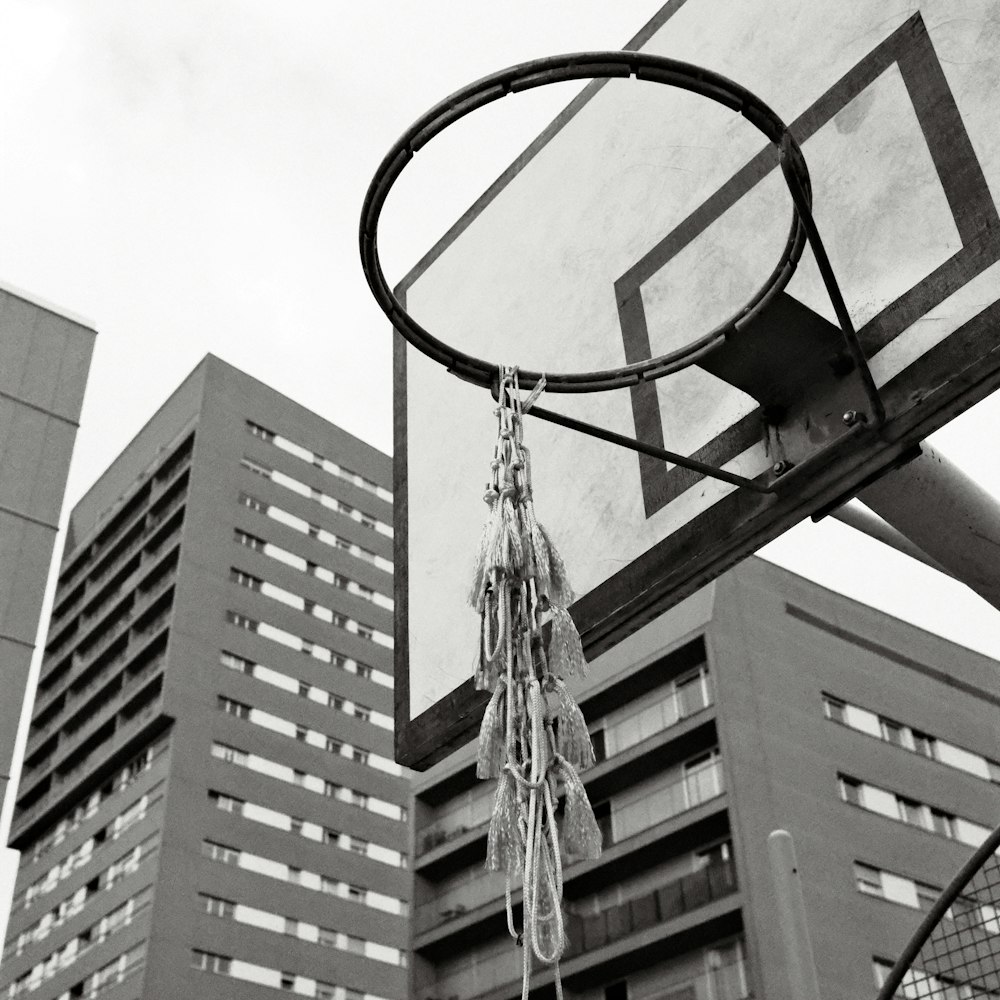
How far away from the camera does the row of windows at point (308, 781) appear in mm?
38875

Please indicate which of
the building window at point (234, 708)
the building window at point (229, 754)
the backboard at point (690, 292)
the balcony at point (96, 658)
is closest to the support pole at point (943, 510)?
the backboard at point (690, 292)

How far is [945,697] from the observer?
2989 centimetres

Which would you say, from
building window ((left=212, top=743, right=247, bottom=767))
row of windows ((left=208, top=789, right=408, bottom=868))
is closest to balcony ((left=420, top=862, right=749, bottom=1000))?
row of windows ((left=208, top=789, right=408, bottom=868))

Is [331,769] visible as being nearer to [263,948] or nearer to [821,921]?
[263,948]

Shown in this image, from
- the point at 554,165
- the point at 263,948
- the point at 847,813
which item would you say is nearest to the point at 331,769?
the point at 263,948

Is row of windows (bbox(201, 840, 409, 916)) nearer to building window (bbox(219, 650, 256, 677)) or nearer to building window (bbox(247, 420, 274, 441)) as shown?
building window (bbox(219, 650, 256, 677))

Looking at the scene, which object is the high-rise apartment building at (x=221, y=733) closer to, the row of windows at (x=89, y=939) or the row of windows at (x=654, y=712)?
the row of windows at (x=89, y=939)

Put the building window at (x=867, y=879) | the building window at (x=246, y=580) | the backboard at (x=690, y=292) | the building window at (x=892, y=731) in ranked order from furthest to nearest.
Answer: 1. the building window at (x=246, y=580)
2. the building window at (x=892, y=731)
3. the building window at (x=867, y=879)
4. the backboard at (x=690, y=292)

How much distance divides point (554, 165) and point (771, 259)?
1384 millimetres

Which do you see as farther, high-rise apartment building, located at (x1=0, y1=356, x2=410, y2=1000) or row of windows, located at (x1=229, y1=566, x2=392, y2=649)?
row of windows, located at (x1=229, y1=566, x2=392, y2=649)

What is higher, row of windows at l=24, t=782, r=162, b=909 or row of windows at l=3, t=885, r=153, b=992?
row of windows at l=24, t=782, r=162, b=909

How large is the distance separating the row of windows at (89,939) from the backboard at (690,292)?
32869 millimetres

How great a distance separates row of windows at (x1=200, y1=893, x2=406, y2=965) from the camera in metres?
36.2

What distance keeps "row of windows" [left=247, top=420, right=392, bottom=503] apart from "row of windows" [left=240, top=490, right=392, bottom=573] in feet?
7.52
